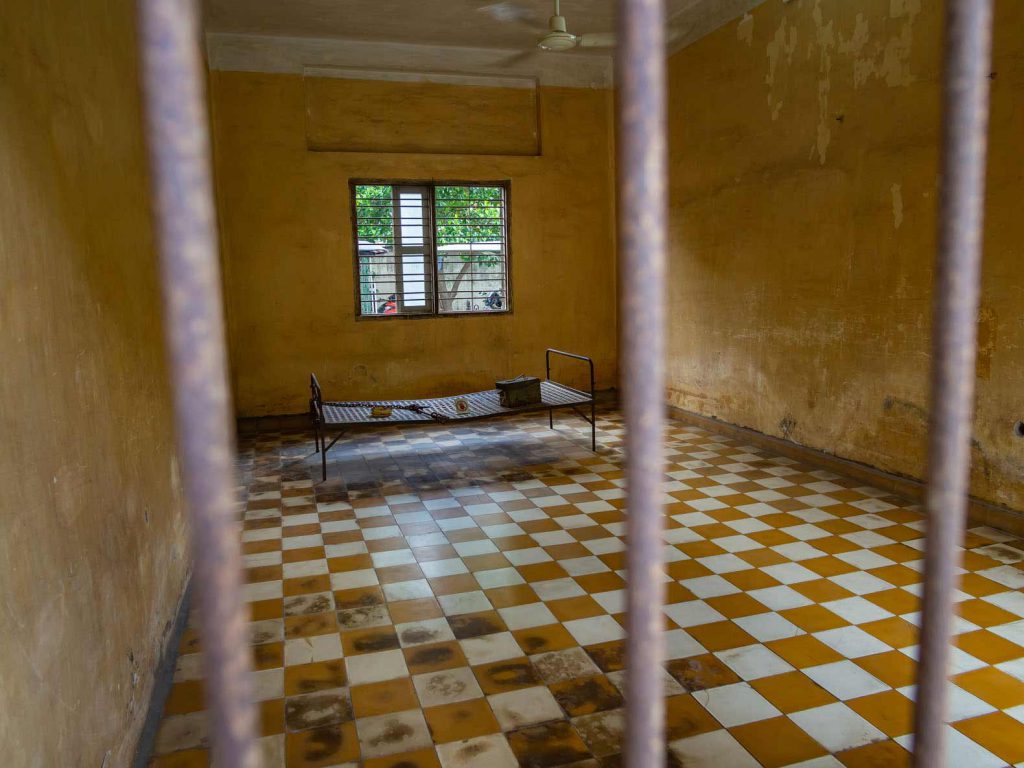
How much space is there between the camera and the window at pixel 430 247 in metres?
8.45

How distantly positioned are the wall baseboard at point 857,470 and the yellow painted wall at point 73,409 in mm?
4705

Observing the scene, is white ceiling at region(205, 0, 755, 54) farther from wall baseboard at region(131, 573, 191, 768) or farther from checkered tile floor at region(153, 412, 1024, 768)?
wall baseboard at region(131, 573, 191, 768)

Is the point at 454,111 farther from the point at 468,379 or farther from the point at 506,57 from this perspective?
the point at 468,379

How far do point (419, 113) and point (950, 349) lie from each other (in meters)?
8.29

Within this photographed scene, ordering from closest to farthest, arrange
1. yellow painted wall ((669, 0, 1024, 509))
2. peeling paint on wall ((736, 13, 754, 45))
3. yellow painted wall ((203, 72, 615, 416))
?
yellow painted wall ((669, 0, 1024, 509)), peeling paint on wall ((736, 13, 754, 45)), yellow painted wall ((203, 72, 615, 416))

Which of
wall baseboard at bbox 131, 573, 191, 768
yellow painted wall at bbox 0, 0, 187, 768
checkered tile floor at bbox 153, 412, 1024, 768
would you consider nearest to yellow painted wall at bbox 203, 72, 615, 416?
checkered tile floor at bbox 153, 412, 1024, 768

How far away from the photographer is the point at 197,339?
480 mm

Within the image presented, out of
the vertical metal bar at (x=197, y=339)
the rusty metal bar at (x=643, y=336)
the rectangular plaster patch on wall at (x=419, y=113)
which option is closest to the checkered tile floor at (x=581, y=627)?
the rusty metal bar at (x=643, y=336)

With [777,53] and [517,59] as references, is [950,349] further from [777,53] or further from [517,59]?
[517,59]

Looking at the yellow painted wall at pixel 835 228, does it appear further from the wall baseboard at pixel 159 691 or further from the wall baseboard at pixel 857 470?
the wall baseboard at pixel 159 691

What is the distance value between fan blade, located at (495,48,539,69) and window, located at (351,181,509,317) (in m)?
1.34

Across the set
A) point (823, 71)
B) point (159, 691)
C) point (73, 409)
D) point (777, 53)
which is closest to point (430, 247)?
point (777, 53)

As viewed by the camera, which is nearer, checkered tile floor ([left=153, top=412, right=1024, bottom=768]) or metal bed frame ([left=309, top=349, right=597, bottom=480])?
checkered tile floor ([left=153, top=412, right=1024, bottom=768])

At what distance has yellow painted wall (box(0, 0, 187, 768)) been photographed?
1705 mm
